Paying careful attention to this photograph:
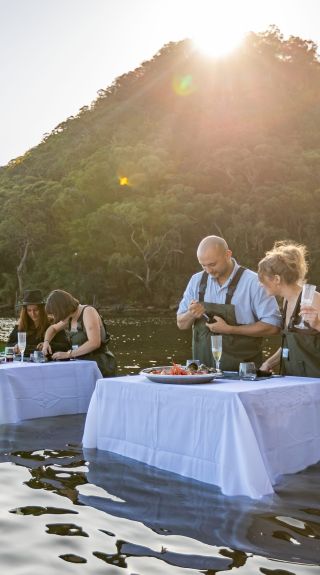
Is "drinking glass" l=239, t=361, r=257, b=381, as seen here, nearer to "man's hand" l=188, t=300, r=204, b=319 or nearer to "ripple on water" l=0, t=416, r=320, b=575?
"ripple on water" l=0, t=416, r=320, b=575

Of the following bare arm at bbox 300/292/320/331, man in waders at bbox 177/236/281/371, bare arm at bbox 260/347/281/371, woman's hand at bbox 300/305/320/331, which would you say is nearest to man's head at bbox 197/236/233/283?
man in waders at bbox 177/236/281/371

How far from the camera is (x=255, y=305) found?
6.22m

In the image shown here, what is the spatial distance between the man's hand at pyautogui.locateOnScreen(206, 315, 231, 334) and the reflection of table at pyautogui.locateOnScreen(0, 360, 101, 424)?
4.92 feet

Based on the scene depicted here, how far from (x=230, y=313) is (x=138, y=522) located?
8.09 ft

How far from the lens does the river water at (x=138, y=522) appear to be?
3.54 meters

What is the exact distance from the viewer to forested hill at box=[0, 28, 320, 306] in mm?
56562

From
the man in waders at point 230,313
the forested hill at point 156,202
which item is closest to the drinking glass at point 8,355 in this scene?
the man in waders at point 230,313

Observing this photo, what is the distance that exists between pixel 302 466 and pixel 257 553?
4.61 ft

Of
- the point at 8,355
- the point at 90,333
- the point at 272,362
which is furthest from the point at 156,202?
the point at 272,362

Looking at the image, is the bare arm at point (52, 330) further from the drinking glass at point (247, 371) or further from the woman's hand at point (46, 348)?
the drinking glass at point (247, 371)

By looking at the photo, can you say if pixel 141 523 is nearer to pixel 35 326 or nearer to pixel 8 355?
pixel 8 355

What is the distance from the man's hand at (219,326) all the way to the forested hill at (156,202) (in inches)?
1821

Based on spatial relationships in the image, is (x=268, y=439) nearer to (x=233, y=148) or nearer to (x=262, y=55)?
(x=233, y=148)

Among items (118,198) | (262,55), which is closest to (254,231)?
(118,198)
